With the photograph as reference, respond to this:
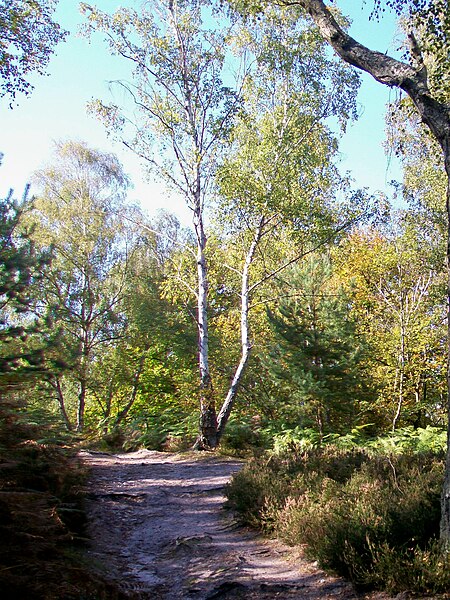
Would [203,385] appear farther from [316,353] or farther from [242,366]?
[316,353]

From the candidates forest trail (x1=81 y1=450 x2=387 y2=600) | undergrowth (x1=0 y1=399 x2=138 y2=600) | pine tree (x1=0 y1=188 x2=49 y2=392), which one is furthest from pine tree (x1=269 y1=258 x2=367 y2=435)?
undergrowth (x1=0 y1=399 x2=138 y2=600)

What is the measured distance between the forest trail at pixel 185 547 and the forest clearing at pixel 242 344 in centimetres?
4

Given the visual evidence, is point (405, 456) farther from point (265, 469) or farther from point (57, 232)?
point (57, 232)

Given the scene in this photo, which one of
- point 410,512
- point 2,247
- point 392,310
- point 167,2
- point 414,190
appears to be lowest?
point 410,512

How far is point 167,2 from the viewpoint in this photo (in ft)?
49.4

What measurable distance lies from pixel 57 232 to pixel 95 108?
1012cm

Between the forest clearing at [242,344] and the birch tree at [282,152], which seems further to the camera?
the birch tree at [282,152]

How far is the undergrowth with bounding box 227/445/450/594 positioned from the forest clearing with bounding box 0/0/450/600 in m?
0.03

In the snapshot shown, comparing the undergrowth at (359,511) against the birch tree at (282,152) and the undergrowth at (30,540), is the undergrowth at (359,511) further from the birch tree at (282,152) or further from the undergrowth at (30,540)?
the birch tree at (282,152)

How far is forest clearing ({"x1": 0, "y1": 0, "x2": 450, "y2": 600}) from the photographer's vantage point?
4848mm

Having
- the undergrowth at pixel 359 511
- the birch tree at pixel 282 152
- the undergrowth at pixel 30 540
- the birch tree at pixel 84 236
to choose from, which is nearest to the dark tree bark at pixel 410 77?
the undergrowth at pixel 359 511

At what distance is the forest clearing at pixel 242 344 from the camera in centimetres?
485

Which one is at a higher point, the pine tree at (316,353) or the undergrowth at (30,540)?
the pine tree at (316,353)

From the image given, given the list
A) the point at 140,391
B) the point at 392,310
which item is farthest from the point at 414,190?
the point at 140,391
